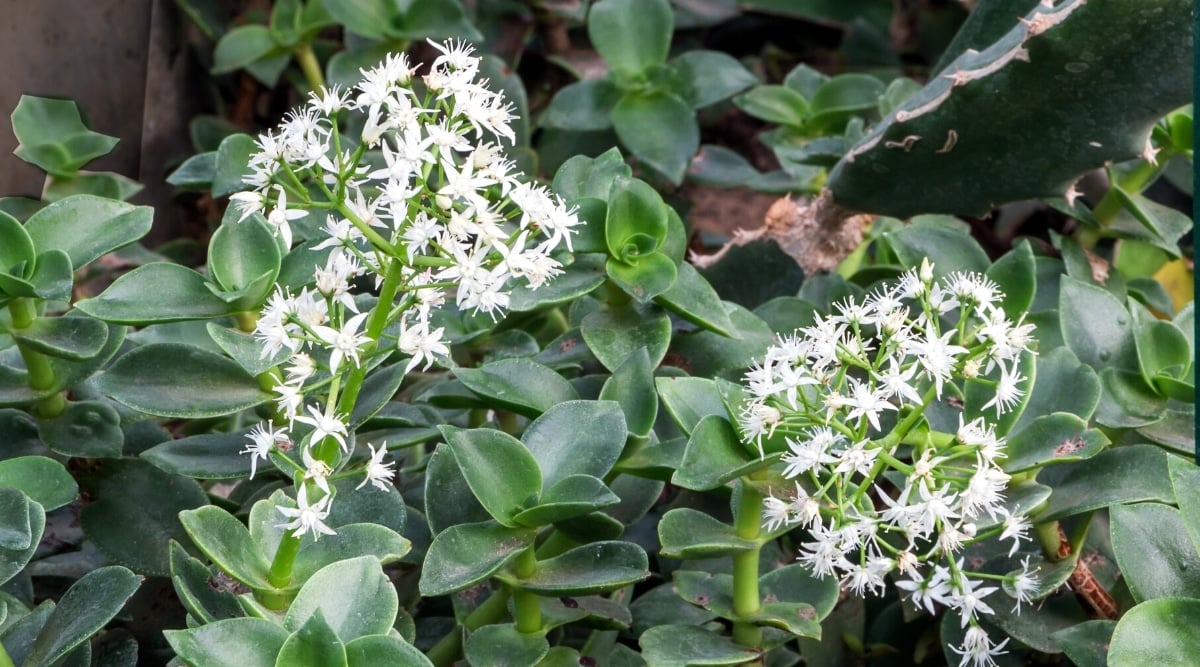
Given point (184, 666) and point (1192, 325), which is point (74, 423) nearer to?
point (184, 666)

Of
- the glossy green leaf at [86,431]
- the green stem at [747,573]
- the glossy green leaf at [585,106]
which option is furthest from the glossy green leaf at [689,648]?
the glossy green leaf at [585,106]

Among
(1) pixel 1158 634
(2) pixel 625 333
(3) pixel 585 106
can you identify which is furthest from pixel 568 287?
(3) pixel 585 106

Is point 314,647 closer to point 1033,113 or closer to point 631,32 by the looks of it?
point 1033,113

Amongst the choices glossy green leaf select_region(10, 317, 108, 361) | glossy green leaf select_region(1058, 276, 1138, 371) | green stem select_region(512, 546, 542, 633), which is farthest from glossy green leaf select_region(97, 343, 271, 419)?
glossy green leaf select_region(1058, 276, 1138, 371)

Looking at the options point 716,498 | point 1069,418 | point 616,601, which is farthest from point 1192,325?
point 616,601

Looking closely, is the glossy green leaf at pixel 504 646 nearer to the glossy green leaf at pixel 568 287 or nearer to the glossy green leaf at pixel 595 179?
the glossy green leaf at pixel 568 287
